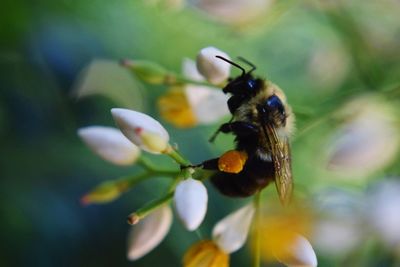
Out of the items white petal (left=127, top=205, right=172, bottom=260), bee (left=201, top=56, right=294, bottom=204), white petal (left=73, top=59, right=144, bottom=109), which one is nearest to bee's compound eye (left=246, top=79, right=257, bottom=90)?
bee (left=201, top=56, right=294, bottom=204)

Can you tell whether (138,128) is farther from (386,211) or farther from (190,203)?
(386,211)

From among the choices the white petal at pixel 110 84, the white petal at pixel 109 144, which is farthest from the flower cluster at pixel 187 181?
the white petal at pixel 110 84

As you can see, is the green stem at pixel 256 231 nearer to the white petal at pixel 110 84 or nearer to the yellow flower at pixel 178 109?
the yellow flower at pixel 178 109

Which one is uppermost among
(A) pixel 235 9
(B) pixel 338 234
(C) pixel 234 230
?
(A) pixel 235 9

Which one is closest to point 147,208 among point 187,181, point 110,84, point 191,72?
point 187,181

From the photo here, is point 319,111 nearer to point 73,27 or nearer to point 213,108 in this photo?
point 213,108

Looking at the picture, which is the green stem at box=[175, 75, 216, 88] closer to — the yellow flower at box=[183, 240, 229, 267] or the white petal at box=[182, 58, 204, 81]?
the white petal at box=[182, 58, 204, 81]
